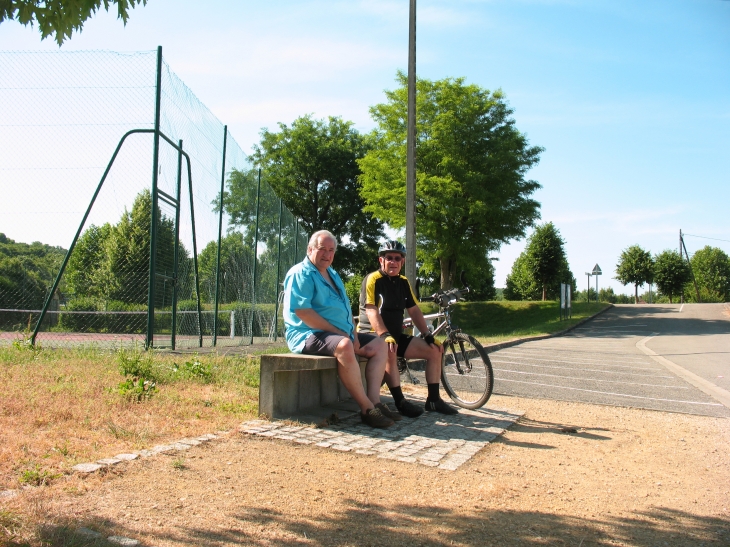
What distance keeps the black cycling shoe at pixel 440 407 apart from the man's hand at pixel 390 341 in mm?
637

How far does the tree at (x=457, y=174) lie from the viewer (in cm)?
2967

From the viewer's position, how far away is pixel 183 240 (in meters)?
9.59

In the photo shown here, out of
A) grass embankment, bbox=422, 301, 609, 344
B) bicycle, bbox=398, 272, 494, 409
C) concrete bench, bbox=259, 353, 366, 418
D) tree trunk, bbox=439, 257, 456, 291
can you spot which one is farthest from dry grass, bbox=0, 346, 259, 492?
tree trunk, bbox=439, 257, 456, 291

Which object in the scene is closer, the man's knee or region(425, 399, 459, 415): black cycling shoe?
the man's knee

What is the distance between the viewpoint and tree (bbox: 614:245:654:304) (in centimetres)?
6875

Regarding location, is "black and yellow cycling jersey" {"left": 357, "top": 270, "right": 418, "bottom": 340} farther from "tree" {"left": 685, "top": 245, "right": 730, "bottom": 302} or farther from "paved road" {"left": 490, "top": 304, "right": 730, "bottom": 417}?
"tree" {"left": 685, "top": 245, "right": 730, "bottom": 302}

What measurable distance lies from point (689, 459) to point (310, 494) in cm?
283

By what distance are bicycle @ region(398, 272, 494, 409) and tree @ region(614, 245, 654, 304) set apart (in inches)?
2669

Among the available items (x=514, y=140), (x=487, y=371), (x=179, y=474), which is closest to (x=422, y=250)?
(x=514, y=140)

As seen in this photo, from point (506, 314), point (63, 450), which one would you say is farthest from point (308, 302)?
point (506, 314)

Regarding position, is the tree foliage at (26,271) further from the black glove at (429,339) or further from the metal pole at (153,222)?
the black glove at (429,339)

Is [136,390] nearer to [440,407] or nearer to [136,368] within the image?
[136,368]

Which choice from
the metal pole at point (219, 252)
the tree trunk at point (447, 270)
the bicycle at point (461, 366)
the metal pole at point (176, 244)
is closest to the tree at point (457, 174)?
the tree trunk at point (447, 270)

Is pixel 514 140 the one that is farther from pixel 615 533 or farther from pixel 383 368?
pixel 615 533
